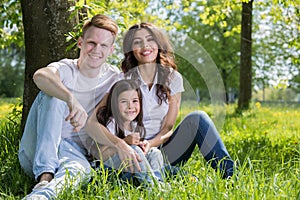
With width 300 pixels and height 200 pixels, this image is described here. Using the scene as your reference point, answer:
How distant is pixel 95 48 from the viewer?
3.27 metres

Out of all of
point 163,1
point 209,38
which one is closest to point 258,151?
point 163,1

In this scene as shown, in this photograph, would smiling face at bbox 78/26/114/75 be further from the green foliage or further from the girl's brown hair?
the green foliage

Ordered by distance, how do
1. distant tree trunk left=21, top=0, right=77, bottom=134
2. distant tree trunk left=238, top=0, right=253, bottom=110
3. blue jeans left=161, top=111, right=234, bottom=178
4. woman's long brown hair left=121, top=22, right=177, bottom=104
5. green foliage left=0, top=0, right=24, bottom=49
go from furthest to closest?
distant tree trunk left=238, top=0, right=253, bottom=110
green foliage left=0, top=0, right=24, bottom=49
distant tree trunk left=21, top=0, right=77, bottom=134
woman's long brown hair left=121, top=22, right=177, bottom=104
blue jeans left=161, top=111, right=234, bottom=178

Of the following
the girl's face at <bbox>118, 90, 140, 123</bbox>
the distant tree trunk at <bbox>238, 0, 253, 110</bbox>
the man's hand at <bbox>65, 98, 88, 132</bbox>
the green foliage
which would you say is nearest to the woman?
the girl's face at <bbox>118, 90, 140, 123</bbox>

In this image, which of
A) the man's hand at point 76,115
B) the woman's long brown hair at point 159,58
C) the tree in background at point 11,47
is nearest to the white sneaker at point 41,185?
the man's hand at point 76,115

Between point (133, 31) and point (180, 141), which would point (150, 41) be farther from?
point (180, 141)

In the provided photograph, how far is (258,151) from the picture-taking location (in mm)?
4438

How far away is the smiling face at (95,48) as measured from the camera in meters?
3.27

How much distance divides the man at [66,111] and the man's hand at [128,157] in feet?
0.77

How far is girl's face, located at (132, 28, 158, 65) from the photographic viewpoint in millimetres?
3320

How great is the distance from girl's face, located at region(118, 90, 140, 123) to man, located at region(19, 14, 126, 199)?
180 mm

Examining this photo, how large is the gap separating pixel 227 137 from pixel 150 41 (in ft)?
7.52

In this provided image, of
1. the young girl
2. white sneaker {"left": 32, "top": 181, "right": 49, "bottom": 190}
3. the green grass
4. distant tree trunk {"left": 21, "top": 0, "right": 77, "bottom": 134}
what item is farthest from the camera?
distant tree trunk {"left": 21, "top": 0, "right": 77, "bottom": 134}

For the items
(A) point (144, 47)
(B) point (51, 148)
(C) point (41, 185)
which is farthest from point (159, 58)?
(C) point (41, 185)
